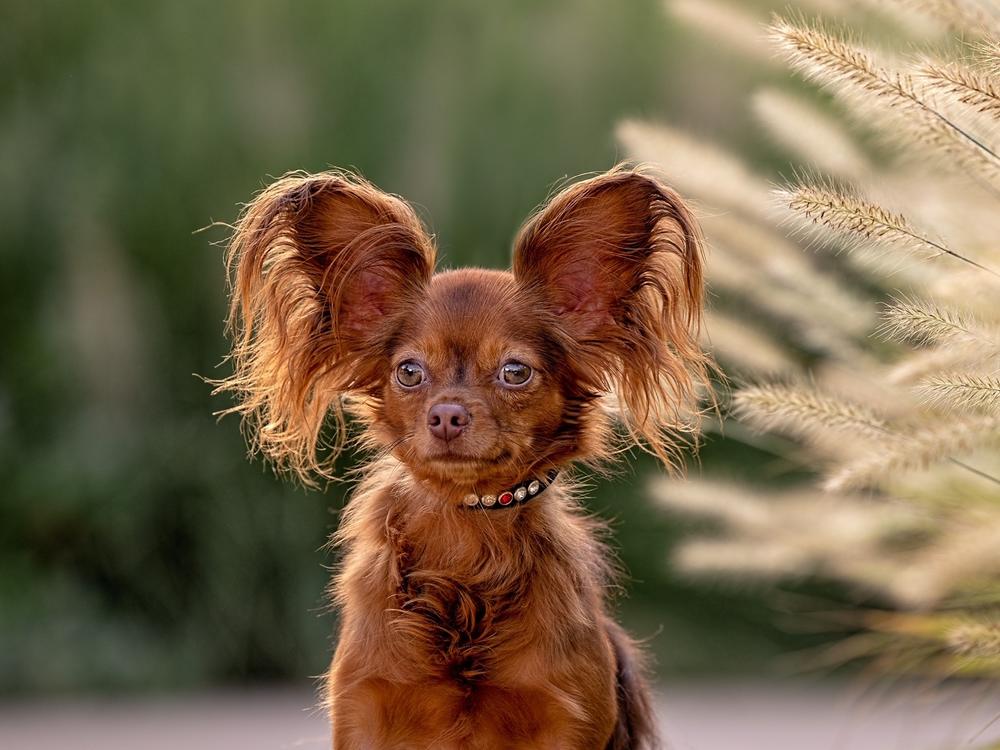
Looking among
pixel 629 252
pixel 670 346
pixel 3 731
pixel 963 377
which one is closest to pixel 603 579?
pixel 670 346

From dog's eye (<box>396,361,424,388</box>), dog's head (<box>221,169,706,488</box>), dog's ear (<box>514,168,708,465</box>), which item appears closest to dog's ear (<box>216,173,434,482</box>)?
dog's head (<box>221,169,706,488</box>)

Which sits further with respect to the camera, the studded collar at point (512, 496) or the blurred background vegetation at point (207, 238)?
the blurred background vegetation at point (207, 238)

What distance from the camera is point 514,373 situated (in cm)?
256

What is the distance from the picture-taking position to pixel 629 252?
2.70 metres

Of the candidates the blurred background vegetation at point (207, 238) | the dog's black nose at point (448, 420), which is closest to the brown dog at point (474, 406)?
the dog's black nose at point (448, 420)

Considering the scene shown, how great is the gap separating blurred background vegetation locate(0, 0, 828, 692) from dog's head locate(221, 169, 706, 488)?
7.31 ft

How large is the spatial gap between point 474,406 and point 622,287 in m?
0.49

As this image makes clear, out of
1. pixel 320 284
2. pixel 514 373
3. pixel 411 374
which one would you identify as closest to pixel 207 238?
pixel 320 284

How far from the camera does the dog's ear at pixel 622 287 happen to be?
263 centimetres

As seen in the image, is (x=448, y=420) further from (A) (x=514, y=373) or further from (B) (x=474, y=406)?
(A) (x=514, y=373)

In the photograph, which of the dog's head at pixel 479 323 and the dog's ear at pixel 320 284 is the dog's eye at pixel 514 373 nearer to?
the dog's head at pixel 479 323

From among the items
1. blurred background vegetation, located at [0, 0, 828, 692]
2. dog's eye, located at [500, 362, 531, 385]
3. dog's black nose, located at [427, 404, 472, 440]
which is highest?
dog's eye, located at [500, 362, 531, 385]

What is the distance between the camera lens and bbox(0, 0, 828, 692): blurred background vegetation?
16.5 feet

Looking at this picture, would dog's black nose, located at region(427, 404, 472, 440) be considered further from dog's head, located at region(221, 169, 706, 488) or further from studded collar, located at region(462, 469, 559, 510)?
studded collar, located at region(462, 469, 559, 510)
